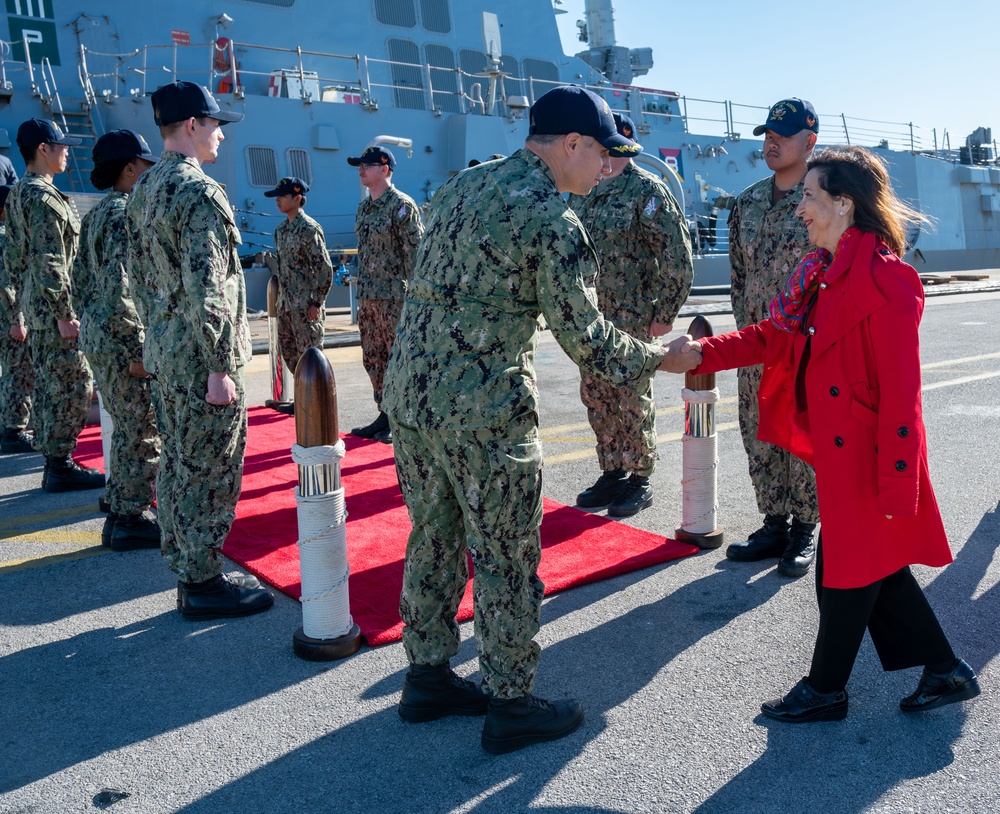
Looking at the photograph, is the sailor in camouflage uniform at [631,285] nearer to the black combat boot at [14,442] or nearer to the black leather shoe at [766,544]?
the black leather shoe at [766,544]

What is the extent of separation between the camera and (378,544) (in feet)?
15.6

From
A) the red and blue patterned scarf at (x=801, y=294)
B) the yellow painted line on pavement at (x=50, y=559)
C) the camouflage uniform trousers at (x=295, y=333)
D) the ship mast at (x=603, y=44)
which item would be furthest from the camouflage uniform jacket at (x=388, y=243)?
the ship mast at (x=603, y=44)

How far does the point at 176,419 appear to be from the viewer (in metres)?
3.75

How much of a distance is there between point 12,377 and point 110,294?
337cm

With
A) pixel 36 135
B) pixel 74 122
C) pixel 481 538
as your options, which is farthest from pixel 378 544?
pixel 74 122

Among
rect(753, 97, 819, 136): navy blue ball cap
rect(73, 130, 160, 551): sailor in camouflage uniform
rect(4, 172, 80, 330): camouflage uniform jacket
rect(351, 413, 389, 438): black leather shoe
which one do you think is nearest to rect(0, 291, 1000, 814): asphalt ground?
rect(73, 130, 160, 551): sailor in camouflage uniform

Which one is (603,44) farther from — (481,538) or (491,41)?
(481,538)

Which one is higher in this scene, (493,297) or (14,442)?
(493,297)

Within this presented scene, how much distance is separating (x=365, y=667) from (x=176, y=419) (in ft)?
4.15

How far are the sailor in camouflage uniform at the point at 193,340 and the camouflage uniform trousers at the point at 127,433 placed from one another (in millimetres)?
889

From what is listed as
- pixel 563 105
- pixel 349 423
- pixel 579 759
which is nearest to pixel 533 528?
pixel 579 759

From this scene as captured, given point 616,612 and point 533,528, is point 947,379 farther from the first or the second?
point 533,528

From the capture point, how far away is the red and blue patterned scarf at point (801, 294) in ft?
9.79

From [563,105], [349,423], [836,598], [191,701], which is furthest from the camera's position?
[349,423]
